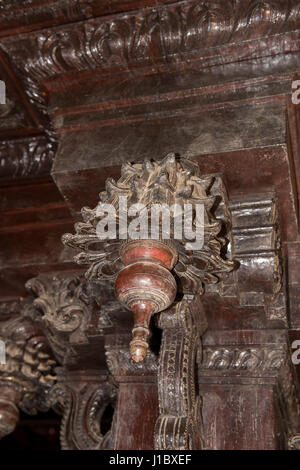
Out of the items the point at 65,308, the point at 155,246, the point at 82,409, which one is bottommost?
the point at 82,409

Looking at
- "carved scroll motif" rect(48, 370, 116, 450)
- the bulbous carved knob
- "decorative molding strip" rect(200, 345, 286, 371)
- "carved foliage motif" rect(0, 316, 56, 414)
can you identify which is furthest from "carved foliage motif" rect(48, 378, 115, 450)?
the bulbous carved knob

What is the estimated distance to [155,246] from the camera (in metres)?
1.82

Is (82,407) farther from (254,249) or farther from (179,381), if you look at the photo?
(254,249)

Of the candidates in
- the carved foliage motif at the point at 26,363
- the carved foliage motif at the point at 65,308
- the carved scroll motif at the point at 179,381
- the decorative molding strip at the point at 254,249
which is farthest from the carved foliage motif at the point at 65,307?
the decorative molding strip at the point at 254,249

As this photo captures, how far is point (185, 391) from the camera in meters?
2.05

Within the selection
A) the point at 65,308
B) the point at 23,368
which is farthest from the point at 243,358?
the point at 23,368

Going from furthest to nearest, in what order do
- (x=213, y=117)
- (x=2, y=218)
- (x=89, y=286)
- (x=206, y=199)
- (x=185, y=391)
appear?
(x=2, y=218) < (x=89, y=286) < (x=213, y=117) < (x=185, y=391) < (x=206, y=199)

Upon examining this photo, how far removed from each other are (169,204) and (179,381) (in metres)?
0.70

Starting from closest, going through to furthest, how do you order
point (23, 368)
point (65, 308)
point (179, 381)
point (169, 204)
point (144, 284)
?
point (144, 284) < point (169, 204) < point (179, 381) < point (65, 308) < point (23, 368)

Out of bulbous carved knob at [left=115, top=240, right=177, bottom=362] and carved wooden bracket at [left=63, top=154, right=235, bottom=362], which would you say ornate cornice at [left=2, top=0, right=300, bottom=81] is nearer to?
carved wooden bracket at [left=63, top=154, right=235, bottom=362]

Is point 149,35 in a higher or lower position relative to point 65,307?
higher

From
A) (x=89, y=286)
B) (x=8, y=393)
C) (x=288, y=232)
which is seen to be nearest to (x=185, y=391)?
(x=89, y=286)
